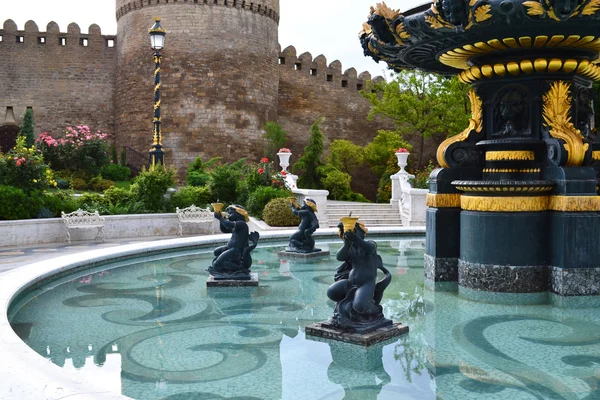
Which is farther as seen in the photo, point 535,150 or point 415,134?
point 415,134

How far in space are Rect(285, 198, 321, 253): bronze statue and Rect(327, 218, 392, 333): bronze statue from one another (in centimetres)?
421

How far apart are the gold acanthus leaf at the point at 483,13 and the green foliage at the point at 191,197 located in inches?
446

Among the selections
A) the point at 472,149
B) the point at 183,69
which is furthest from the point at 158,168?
the point at 183,69

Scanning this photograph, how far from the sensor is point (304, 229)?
31.9ft

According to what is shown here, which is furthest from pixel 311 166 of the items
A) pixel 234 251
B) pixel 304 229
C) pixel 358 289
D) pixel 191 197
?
pixel 358 289

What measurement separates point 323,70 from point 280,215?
23772mm

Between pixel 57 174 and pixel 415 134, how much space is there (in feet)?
75.2

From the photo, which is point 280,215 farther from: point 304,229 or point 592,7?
point 592,7

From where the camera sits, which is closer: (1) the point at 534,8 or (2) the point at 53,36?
(1) the point at 534,8

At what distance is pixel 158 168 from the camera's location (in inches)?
622

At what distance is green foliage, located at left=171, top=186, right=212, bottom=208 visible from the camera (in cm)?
1600

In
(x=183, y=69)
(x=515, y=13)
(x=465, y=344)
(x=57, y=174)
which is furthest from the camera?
(x=183, y=69)

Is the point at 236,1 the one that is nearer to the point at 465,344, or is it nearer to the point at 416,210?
the point at 416,210

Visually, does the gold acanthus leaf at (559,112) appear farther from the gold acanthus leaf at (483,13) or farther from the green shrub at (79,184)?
the green shrub at (79,184)
